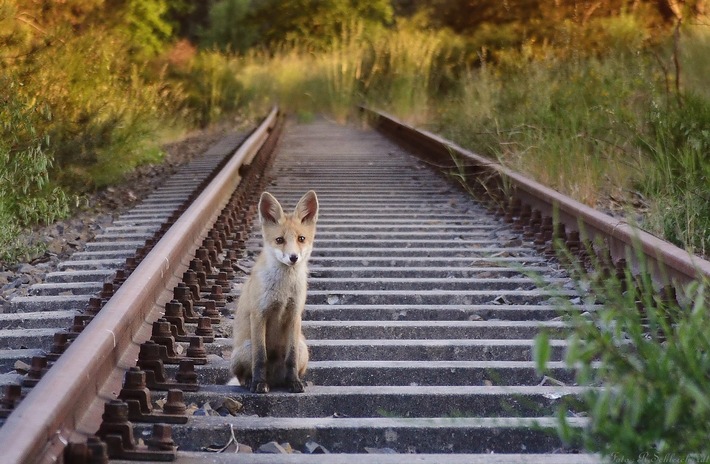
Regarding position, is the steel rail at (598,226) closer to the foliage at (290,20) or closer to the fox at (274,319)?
the fox at (274,319)

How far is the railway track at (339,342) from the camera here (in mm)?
3391

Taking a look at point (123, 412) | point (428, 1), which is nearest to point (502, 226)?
point (123, 412)

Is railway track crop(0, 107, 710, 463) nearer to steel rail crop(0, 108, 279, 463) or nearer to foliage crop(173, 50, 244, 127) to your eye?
steel rail crop(0, 108, 279, 463)

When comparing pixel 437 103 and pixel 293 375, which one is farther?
pixel 437 103

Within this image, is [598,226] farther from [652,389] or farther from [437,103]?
[437,103]

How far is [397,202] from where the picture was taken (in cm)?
962

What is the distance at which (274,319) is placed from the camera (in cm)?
442

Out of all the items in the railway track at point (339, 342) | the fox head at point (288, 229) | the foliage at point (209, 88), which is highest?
the fox head at point (288, 229)

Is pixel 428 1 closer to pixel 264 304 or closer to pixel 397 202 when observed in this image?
pixel 397 202

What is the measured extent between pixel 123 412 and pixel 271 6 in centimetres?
4724

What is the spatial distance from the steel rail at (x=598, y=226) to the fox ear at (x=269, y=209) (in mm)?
1256

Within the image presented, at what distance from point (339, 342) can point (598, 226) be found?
7.50 ft

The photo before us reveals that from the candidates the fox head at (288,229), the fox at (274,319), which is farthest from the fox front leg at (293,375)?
the fox head at (288,229)

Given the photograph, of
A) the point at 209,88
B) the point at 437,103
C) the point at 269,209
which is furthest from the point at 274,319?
the point at 209,88
